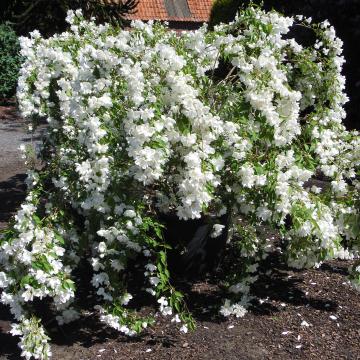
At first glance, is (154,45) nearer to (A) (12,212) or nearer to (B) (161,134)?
(B) (161,134)

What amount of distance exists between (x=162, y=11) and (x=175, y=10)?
0.49m

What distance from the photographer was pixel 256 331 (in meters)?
3.91

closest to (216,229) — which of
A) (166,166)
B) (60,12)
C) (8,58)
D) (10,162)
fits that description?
(166,166)

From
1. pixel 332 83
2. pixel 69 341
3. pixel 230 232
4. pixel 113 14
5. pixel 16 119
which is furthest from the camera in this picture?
pixel 16 119

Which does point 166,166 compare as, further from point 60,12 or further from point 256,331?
point 60,12

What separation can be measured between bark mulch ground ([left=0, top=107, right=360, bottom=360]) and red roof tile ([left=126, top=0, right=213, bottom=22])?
563 inches

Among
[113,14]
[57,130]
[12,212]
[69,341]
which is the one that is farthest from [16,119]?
[69,341]

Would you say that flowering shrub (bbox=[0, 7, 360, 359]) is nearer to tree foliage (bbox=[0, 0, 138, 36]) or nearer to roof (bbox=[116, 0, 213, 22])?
tree foliage (bbox=[0, 0, 138, 36])

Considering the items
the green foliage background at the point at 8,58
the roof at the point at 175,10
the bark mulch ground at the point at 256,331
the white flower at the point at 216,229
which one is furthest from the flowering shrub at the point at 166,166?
the roof at the point at 175,10

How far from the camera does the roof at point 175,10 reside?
59.6 feet

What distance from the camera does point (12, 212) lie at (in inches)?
247

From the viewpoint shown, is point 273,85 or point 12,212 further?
point 12,212

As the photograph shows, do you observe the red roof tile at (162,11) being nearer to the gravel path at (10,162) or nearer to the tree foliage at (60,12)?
the gravel path at (10,162)

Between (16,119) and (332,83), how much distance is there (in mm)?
9219
